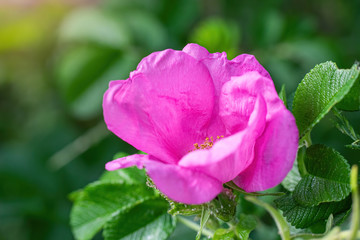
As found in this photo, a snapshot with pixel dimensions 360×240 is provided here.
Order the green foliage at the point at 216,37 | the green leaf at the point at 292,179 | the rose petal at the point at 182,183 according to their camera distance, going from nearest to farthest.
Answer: the rose petal at the point at 182,183
the green leaf at the point at 292,179
the green foliage at the point at 216,37

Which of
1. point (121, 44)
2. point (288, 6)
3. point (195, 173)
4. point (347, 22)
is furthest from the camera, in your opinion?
point (288, 6)

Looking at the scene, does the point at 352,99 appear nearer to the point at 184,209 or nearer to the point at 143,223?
the point at 184,209

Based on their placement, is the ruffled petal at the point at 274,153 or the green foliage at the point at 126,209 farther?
the green foliage at the point at 126,209

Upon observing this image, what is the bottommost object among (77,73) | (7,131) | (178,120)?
(7,131)

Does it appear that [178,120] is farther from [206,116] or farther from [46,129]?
[46,129]

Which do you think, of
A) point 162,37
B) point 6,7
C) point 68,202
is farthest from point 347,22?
point 6,7

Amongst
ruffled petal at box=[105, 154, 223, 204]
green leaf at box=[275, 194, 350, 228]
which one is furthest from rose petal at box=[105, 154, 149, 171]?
green leaf at box=[275, 194, 350, 228]

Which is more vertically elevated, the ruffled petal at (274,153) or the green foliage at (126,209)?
the ruffled petal at (274,153)

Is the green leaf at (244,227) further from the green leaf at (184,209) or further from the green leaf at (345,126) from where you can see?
the green leaf at (345,126)

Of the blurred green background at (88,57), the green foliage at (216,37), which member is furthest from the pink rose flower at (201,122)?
the green foliage at (216,37)
